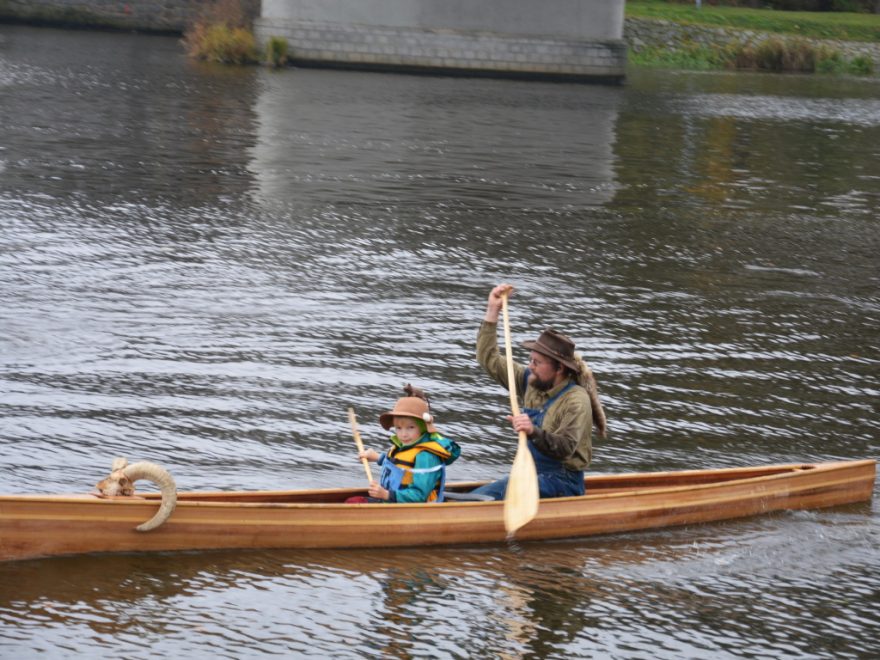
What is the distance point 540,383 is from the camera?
9391mm

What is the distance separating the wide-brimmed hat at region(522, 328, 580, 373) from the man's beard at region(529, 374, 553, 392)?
236 millimetres

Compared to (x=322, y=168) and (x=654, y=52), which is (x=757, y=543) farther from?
(x=654, y=52)

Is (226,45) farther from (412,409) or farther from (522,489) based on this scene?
(522,489)

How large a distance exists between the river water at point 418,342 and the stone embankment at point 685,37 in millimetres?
20062

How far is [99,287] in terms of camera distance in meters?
15.7

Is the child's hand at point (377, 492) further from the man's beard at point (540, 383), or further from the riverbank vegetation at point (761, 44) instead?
the riverbank vegetation at point (761, 44)

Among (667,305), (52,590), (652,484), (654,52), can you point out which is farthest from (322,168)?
(654,52)

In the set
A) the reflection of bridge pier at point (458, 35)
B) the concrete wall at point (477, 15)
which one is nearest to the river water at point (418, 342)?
the reflection of bridge pier at point (458, 35)

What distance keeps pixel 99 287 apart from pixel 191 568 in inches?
299

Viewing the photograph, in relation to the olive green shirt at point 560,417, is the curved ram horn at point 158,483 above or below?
below

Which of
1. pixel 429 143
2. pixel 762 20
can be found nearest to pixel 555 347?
pixel 429 143

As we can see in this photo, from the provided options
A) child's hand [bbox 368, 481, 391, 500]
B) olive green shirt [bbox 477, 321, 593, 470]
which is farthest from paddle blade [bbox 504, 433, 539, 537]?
child's hand [bbox 368, 481, 391, 500]

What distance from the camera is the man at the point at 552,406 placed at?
30.1ft

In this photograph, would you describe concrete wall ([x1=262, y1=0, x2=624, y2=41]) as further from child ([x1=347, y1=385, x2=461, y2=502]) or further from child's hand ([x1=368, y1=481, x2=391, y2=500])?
child's hand ([x1=368, y1=481, x2=391, y2=500])
